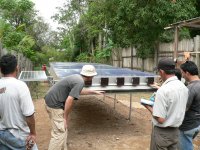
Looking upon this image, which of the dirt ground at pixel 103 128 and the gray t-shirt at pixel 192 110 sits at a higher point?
the gray t-shirt at pixel 192 110

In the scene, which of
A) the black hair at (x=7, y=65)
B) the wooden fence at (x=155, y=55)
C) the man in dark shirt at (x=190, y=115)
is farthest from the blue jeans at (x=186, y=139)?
the wooden fence at (x=155, y=55)

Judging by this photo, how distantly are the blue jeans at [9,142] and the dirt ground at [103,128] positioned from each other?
2.91 m

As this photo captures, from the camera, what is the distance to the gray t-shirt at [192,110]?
164 inches

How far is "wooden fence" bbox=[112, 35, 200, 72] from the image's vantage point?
13055 millimetres

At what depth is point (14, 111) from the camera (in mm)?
3348

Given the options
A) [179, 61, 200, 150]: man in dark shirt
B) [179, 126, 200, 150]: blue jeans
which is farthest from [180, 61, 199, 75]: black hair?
[179, 126, 200, 150]: blue jeans

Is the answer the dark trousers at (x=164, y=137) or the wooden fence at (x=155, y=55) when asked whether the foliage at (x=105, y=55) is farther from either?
the dark trousers at (x=164, y=137)

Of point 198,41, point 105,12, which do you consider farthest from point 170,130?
point 105,12

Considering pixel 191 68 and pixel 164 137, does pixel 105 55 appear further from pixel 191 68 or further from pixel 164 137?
pixel 164 137

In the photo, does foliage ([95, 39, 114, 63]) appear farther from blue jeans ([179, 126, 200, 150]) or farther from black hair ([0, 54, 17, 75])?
black hair ([0, 54, 17, 75])

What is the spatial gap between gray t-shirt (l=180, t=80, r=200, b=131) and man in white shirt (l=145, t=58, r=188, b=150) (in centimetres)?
38

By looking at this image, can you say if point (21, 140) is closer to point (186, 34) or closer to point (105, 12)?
point (186, 34)

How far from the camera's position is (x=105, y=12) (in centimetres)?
1997

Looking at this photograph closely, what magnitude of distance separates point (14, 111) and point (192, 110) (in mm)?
2363
